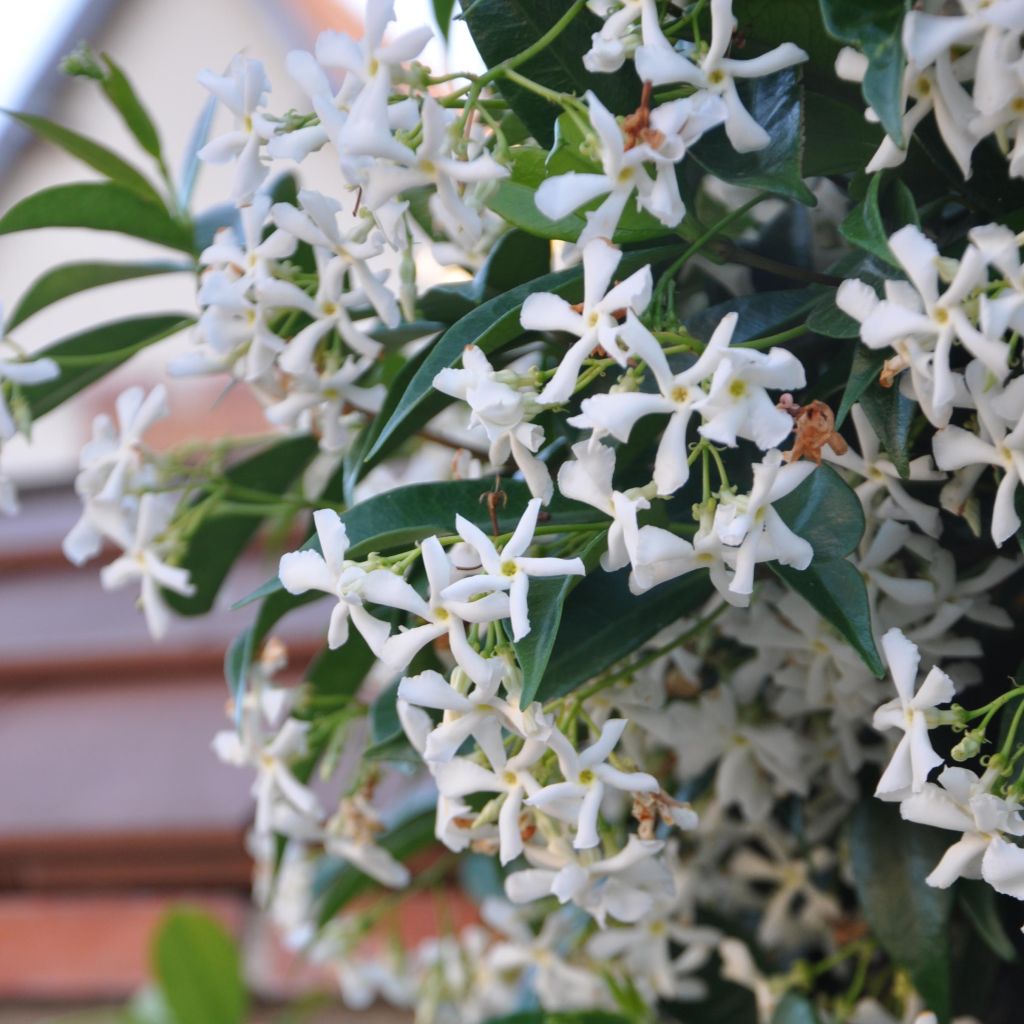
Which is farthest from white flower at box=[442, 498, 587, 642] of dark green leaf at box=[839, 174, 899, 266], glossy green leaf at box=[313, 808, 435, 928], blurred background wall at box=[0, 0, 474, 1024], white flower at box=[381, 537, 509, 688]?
blurred background wall at box=[0, 0, 474, 1024]

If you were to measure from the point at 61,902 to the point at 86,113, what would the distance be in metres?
0.92

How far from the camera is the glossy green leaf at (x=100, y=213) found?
1.53 ft

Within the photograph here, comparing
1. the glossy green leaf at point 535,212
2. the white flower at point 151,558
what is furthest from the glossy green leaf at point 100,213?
the glossy green leaf at point 535,212

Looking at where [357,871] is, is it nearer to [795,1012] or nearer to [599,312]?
[795,1012]

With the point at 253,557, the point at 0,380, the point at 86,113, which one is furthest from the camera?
the point at 86,113

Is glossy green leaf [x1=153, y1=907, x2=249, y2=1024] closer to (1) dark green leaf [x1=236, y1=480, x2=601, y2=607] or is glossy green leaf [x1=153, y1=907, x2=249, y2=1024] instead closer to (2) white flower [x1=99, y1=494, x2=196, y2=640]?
(2) white flower [x1=99, y1=494, x2=196, y2=640]

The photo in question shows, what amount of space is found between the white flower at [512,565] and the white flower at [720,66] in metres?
0.11

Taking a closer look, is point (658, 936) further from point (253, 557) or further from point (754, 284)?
point (253, 557)

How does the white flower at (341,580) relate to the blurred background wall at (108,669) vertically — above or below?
above

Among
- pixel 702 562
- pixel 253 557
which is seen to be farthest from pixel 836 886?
pixel 253 557

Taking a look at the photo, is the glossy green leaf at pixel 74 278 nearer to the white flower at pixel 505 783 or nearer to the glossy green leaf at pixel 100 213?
the glossy green leaf at pixel 100 213

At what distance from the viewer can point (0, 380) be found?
44 cm

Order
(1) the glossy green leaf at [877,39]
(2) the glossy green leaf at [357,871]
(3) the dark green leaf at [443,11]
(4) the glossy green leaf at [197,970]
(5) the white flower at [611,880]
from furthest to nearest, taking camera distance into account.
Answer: (4) the glossy green leaf at [197,970] → (2) the glossy green leaf at [357,871] → (3) the dark green leaf at [443,11] → (5) the white flower at [611,880] → (1) the glossy green leaf at [877,39]

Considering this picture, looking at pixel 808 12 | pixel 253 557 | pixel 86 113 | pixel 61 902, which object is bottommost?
pixel 61 902
